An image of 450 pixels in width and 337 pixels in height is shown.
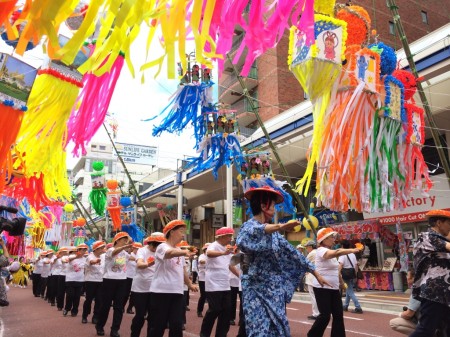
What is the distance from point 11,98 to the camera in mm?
3041

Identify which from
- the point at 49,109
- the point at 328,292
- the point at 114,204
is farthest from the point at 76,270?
the point at 114,204

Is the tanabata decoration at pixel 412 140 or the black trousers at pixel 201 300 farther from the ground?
the tanabata decoration at pixel 412 140

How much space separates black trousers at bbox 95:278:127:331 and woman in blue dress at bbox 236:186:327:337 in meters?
3.91

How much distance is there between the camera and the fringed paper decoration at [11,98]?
2.97 m

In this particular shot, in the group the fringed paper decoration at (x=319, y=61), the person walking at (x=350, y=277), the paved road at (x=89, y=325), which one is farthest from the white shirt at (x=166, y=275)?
the person walking at (x=350, y=277)

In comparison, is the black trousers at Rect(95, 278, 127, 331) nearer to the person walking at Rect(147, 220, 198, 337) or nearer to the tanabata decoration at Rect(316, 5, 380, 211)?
the person walking at Rect(147, 220, 198, 337)

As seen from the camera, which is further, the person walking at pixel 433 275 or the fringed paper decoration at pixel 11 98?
the person walking at pixel 433 275

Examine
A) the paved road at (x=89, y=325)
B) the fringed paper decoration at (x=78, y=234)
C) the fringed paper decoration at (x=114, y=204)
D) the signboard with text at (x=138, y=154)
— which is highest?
the signboard with text at (x=138, y=154)

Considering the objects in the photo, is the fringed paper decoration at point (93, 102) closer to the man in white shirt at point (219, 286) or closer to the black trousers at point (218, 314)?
the man in white shirt at point (219, 286)

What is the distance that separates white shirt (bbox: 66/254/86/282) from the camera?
9141 millimetres

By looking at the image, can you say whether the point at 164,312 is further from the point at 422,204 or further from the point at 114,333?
the point at 422,204

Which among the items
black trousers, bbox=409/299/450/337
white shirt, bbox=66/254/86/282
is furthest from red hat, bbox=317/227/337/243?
white shirt, bbox=66/254/86/282

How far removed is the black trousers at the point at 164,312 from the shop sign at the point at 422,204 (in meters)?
9.11

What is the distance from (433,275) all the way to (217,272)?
10.3 feet
